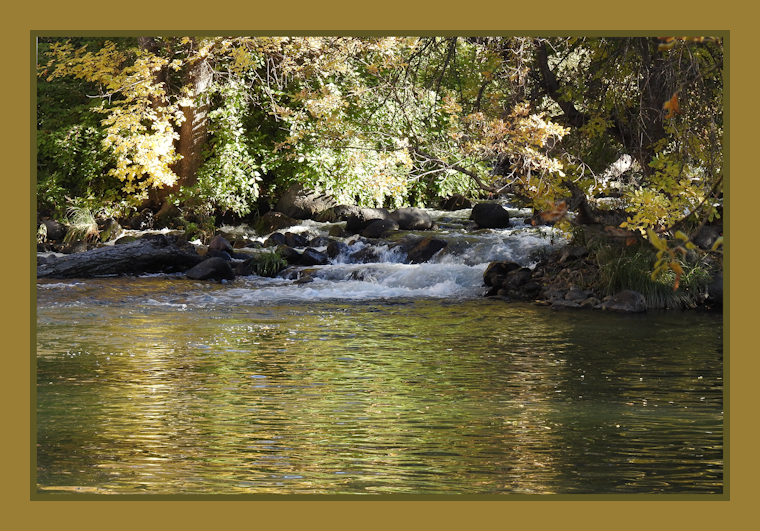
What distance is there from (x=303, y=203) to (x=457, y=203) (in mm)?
3620

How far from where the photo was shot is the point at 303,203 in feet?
64.7

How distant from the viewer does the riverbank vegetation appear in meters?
10.4

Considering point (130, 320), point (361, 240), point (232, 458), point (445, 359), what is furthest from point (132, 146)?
point (232, 458)

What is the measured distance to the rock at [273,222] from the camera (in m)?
19.0

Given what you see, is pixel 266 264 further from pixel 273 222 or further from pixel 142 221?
pixel 142 221

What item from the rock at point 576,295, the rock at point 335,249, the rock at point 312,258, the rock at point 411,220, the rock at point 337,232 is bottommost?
the rock at point 576,295

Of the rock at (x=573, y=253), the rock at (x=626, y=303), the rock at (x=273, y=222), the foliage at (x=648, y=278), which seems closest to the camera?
the rock at (x=626, y=303)

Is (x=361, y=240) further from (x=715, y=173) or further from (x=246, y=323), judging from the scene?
(x=715, y=173)

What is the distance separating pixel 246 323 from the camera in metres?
10.1

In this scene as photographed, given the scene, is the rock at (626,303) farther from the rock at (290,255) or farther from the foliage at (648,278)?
the rock at (290,255)

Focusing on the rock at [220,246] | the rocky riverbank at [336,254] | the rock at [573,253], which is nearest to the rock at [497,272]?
the rocky riverbank at [336,254]

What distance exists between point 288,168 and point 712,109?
38.6 ft

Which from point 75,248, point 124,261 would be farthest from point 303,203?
point 124,261

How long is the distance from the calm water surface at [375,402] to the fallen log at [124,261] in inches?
128
